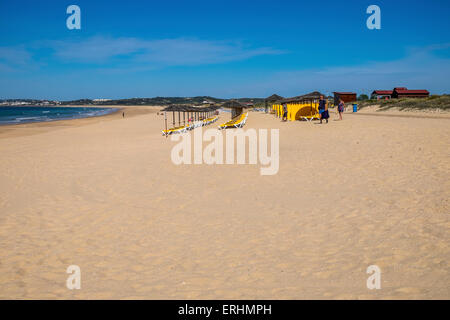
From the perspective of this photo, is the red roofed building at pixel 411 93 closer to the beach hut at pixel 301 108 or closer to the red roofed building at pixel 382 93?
the red roofed building at pixel 382 93

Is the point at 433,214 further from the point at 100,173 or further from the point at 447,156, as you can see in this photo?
the point at 100,173

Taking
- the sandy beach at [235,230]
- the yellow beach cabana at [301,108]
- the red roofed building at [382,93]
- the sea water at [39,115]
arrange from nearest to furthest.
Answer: the sandy beach at [235,230] < the yellow beach cabana at [301,108] < the sea water at [39,115] < the red roofed building at [382,93]

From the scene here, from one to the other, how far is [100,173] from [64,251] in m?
4.42

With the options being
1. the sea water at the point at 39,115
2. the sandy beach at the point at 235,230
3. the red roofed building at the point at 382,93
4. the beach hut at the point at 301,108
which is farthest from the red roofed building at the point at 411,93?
the sea water at the point at 39,115

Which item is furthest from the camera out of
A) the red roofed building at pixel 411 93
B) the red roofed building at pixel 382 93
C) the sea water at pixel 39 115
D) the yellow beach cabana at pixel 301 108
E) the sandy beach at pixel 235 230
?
the red roofed building at pixel 382 93

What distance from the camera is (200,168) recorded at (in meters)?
8.30

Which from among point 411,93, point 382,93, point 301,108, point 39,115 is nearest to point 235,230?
point 301,108

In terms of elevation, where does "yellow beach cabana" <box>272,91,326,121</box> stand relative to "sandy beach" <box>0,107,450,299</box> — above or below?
above

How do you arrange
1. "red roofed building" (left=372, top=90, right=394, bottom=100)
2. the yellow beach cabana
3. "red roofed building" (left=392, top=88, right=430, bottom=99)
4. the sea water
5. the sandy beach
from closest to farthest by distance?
1. the sandy beach
2. the yellow beach cabana
3. the sea water
4. "red roofed building" (left=392, top=88, right=430, bottom=99)
5. "red roofed building" (left=372, top=90, right=394, bottom=100)

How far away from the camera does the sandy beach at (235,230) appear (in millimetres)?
3096

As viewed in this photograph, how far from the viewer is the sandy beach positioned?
3096mm

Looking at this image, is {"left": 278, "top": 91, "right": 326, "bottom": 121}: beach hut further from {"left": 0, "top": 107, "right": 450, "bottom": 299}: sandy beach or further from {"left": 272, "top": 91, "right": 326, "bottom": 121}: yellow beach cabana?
{"left": 0, "top": 107, "right": 450, "bottom": 299}: sandy beach

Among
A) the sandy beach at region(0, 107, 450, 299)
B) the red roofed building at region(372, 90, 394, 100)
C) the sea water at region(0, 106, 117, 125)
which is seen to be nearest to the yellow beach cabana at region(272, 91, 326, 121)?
the sandy beach at region(0, 107, 450, 299)
